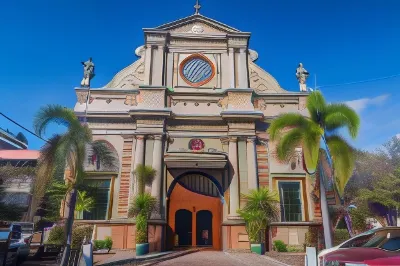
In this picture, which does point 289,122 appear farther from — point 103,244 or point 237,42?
point 103,244

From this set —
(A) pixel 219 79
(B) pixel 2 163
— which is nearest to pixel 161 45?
(A) pixel 219 79

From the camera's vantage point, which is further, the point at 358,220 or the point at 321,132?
the point at 358,220

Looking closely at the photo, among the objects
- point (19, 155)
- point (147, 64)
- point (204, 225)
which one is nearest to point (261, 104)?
point (147, 64)

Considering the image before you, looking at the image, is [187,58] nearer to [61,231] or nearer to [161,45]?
[161,45]

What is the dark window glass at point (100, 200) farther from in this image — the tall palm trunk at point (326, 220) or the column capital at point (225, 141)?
the tall palm trunk at point (326, 220)

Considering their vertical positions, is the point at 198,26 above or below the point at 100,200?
above

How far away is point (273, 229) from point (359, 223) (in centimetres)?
1088

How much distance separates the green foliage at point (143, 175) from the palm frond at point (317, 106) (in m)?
8.43

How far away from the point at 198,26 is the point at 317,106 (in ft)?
36.1

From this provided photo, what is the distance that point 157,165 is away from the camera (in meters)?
17.4

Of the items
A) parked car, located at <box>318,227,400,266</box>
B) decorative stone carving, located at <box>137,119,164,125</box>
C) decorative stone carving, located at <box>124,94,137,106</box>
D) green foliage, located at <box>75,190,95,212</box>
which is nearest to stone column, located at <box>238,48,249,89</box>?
decorative stone carving, located at <box>137,119,164,125</box>

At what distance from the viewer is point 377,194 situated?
25.2 meters

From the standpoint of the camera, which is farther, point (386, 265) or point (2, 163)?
point (2, 163)

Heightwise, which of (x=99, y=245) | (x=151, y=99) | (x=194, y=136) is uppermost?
(x=151, y=99)
